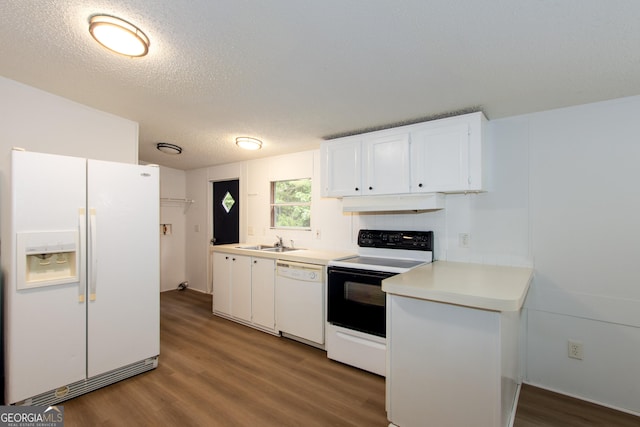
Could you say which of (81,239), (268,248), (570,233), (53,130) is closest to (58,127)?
(53,130)

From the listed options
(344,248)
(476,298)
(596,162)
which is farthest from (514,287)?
(344,248)

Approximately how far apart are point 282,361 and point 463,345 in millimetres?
1724

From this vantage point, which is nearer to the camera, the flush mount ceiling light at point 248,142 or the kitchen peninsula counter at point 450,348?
the kitchen peninsula counter at point 450,348

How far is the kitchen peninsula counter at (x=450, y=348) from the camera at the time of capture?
57.2 inches

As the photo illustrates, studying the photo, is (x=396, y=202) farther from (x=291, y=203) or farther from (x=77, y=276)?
(x=77, y=276)

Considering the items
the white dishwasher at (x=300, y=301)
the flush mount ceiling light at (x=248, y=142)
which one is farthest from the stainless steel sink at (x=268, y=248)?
the flush mount ceiling light at (x=248, y=142)

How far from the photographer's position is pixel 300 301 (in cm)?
293

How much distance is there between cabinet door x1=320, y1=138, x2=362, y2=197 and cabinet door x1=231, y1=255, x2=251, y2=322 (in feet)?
4.56

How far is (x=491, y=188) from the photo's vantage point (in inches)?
97.3

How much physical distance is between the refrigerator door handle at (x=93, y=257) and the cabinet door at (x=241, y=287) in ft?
5.20

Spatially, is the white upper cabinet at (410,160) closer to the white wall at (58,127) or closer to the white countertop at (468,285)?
the white countertop at (468,285)

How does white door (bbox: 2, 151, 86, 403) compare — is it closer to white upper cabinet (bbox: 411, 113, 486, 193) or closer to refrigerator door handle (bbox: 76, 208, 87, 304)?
refrigerator door handle (bbox: 76, 208, 87, 304)

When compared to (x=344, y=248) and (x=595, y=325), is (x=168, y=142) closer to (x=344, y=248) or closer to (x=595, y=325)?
(x=344, y=248)

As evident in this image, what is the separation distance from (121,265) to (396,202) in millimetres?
2375
